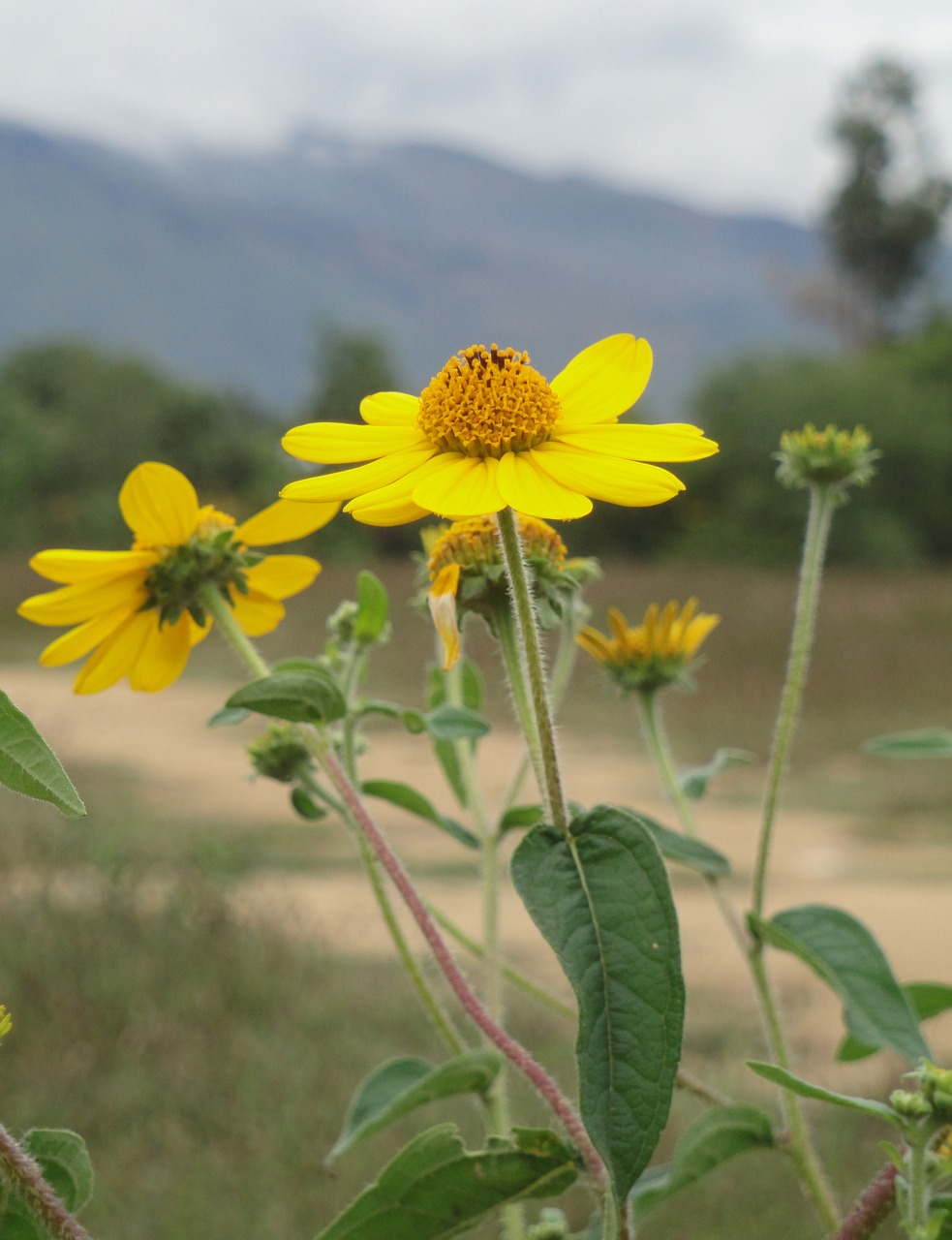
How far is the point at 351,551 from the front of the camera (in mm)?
15758

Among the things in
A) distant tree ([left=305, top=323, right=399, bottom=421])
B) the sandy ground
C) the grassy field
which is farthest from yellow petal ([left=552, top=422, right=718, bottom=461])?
distant tree ([left=305, top=323, right=399, bottom=421])

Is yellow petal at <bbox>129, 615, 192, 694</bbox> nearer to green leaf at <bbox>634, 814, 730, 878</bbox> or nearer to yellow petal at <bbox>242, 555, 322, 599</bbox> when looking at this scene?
yellow petal at <bbox>242, 555, 322, 599</bbox>

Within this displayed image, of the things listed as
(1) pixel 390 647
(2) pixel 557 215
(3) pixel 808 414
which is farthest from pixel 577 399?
(2) pixel 557 215

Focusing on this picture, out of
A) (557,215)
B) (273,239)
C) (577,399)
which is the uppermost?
(557,215)

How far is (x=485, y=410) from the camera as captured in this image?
27.9 inches

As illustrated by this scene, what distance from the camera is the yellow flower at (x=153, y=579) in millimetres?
849

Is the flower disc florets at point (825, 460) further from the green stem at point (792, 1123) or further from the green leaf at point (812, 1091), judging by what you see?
the green leaf at point (812, 1091)

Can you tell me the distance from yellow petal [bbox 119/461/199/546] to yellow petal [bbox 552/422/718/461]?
28 centimetres

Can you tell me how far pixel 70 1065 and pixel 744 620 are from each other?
779 centimetres

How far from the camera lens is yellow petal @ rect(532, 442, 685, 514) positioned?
0.61 meters

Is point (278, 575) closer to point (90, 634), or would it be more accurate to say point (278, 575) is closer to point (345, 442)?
point (90, 634)

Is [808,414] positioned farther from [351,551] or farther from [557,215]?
[557,215]

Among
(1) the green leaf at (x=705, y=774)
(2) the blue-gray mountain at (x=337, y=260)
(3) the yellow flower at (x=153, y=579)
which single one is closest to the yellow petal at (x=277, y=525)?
(3) the yellow flower at (x=153, y=579)

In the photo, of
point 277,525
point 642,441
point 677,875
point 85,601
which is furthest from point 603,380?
point 677,875
